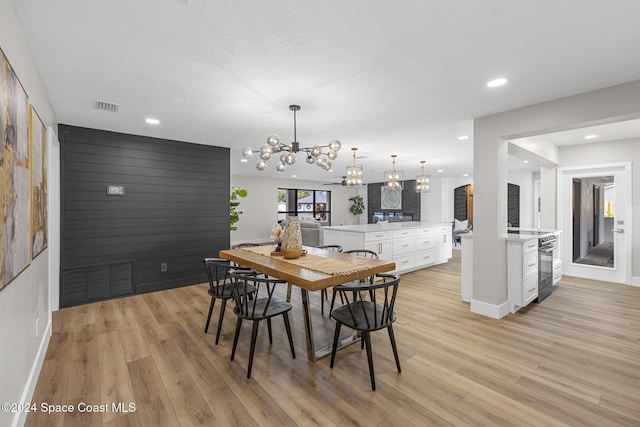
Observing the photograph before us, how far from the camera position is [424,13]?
174 cm

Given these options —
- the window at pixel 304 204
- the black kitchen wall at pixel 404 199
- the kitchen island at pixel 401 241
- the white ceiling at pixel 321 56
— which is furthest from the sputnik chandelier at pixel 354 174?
the black kitchen wall at pixel 404 199

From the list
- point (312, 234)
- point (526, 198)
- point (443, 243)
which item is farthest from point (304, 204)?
point (526, 198)

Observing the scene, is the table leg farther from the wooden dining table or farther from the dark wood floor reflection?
the dark wood floor reflection

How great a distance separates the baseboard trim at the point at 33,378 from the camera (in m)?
1.71

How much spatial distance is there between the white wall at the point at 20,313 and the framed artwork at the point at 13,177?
11cm

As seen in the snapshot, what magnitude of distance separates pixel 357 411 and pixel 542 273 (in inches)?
147

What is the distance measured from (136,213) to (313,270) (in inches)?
135

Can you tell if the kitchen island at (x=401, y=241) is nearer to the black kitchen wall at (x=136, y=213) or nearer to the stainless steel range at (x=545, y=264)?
the stainless steel range at (x=545, y=264)

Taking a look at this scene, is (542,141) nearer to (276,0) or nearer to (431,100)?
(431,100)

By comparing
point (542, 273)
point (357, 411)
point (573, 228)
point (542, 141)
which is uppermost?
point (542, 141)

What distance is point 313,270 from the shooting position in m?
2.56

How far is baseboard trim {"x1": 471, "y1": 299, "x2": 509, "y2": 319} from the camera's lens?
346 centimetres

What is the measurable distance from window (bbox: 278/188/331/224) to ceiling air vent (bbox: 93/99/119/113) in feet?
25.5

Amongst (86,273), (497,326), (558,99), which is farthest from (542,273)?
(86,273)
